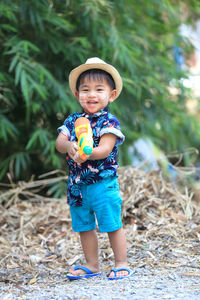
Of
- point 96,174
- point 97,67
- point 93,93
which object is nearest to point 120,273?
point 96,174

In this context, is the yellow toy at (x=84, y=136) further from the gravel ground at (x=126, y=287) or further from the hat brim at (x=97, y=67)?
the gravel ground at (x=126, y=287)

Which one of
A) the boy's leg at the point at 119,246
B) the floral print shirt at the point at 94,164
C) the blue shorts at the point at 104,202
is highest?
the floral print shirt at the point at 94,164

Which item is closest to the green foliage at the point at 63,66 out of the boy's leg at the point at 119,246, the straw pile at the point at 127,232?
the straw pile at the point at 127,232

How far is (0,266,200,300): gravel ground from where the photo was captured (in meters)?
1.72

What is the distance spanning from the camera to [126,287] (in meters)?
1.85

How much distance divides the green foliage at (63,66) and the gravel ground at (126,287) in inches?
69.1

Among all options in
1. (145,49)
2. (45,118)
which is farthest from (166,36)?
(45,118)

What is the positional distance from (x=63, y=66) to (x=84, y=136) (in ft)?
7.50

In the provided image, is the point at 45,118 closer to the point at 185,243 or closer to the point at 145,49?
the point at 145,49

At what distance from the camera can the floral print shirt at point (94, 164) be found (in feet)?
6.77

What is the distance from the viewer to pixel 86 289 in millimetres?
1869

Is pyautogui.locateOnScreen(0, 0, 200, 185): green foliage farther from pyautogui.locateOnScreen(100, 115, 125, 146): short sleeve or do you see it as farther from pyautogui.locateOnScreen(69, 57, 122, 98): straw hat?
pyautogui.locateOnScreen(100, 115, 125, 146): short sleeve

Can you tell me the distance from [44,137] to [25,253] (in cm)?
132

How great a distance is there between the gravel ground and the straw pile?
0.13m
